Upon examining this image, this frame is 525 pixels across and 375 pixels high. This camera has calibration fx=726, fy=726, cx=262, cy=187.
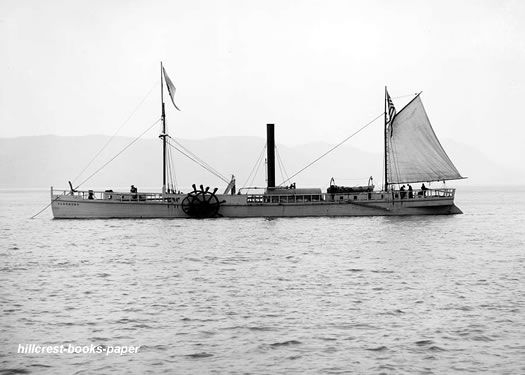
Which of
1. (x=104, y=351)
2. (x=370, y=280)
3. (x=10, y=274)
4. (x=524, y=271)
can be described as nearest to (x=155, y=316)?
(x=104, y=351)

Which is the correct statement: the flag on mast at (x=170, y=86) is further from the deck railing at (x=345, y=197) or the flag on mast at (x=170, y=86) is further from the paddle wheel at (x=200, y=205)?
the deck railing at (x=345, y=197)

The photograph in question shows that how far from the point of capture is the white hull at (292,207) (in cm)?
7044

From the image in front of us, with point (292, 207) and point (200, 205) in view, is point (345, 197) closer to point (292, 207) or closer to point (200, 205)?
point (292, 207)

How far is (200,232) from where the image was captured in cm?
5856

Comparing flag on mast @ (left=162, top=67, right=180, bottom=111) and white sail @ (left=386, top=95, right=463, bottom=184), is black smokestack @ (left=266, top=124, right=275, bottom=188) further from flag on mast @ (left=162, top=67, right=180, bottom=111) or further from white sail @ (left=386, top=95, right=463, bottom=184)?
white sail @ (left=386, top=95, right=463, bottom=184)

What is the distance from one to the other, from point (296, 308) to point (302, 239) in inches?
1115

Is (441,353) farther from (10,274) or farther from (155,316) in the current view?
(10,274)

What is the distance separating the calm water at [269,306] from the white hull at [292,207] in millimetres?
20428

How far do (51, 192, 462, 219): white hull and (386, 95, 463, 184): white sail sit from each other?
247 centimetres

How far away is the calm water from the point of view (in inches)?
730

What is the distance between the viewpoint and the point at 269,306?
25.4m

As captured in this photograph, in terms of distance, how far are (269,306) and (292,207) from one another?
151ft

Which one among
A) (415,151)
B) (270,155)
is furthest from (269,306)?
(415,151)

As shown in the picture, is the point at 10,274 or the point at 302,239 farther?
the point at 302,239
